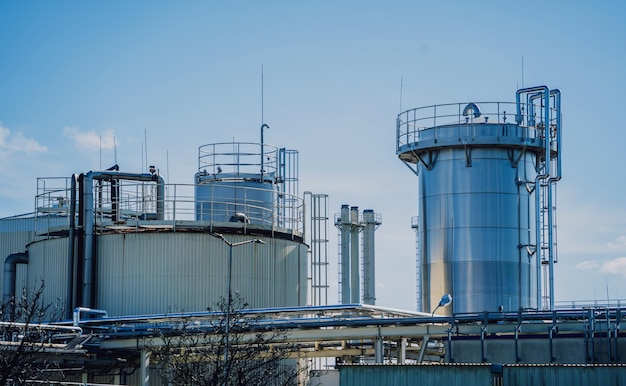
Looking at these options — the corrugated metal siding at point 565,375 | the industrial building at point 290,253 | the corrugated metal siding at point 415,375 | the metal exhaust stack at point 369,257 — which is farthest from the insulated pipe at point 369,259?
the corrugated metal siding at point 565,375

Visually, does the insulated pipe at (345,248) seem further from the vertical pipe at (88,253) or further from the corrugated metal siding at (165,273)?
the vertical pipe at (88,253)

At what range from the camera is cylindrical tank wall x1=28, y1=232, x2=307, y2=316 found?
45438 millimetres

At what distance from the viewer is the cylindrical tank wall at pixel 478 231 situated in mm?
44438

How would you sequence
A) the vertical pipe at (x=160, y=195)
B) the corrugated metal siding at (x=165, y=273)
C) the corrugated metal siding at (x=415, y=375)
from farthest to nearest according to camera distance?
the vertical pipe at (x=160, y=195) < the corrugated metal siding at (x=165, y=273) < the corrugated metal siding at (x=415, y=375)

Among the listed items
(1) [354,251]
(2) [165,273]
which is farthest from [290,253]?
(1) [354,251]

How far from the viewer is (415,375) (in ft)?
93.1

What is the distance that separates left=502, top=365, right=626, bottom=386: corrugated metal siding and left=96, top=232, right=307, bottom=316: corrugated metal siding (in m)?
20.1

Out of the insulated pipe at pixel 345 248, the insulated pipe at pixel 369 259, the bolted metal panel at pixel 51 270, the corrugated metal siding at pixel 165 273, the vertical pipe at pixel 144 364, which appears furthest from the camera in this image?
the insulated pipe at pixel 369 259

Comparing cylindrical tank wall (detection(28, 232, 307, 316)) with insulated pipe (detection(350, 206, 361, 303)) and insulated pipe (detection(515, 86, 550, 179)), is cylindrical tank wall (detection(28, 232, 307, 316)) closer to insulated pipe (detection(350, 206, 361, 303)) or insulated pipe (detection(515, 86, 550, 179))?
insulated pipe (detection(515, 86, 550, 179))

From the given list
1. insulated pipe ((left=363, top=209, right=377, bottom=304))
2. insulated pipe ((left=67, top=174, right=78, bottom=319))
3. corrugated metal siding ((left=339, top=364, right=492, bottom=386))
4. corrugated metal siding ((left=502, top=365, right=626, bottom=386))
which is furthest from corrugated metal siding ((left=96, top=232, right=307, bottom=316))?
insulated pipe ((left=363, top=209, right=377, bottom=304))

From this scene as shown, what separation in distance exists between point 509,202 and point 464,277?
12.0ft

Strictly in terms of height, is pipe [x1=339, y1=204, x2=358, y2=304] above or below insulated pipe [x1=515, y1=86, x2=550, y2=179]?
below

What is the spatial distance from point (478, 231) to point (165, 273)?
42.4 ft

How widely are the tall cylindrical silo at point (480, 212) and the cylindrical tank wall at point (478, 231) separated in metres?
0.04
